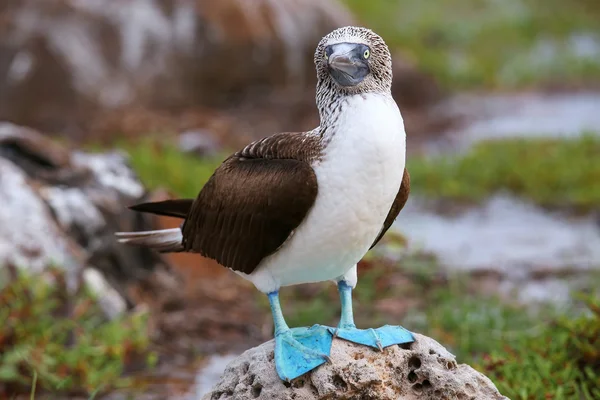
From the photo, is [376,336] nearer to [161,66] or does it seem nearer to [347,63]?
[347,63]

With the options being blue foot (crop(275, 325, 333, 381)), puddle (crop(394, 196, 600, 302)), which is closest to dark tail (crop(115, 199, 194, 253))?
blue foot (crop(275, 325, 333, 381))

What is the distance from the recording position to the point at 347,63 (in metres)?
2.71

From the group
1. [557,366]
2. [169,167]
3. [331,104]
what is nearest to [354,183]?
[331,104]

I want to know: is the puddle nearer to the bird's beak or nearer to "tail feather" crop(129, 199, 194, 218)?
"tail feather" crop(129, 199, 194, 218)

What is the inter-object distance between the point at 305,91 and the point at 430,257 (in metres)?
5.33

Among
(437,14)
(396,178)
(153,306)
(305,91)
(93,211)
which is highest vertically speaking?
(437,14)

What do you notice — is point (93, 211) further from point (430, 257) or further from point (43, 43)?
point (43, 43)

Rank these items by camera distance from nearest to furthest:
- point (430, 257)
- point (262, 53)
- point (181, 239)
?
point (181, 239) < point (430, 257) < point (262, 53)

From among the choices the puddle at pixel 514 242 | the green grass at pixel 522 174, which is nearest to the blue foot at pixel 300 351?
the puddle at pixel 514 242

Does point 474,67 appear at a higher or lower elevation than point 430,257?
higher

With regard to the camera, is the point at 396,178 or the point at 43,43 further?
the point at 43,43

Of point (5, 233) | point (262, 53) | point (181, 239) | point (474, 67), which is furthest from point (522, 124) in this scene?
point (181, 239)

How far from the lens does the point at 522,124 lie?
12039 millimetres

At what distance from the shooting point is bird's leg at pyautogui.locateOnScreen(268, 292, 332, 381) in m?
2.86
